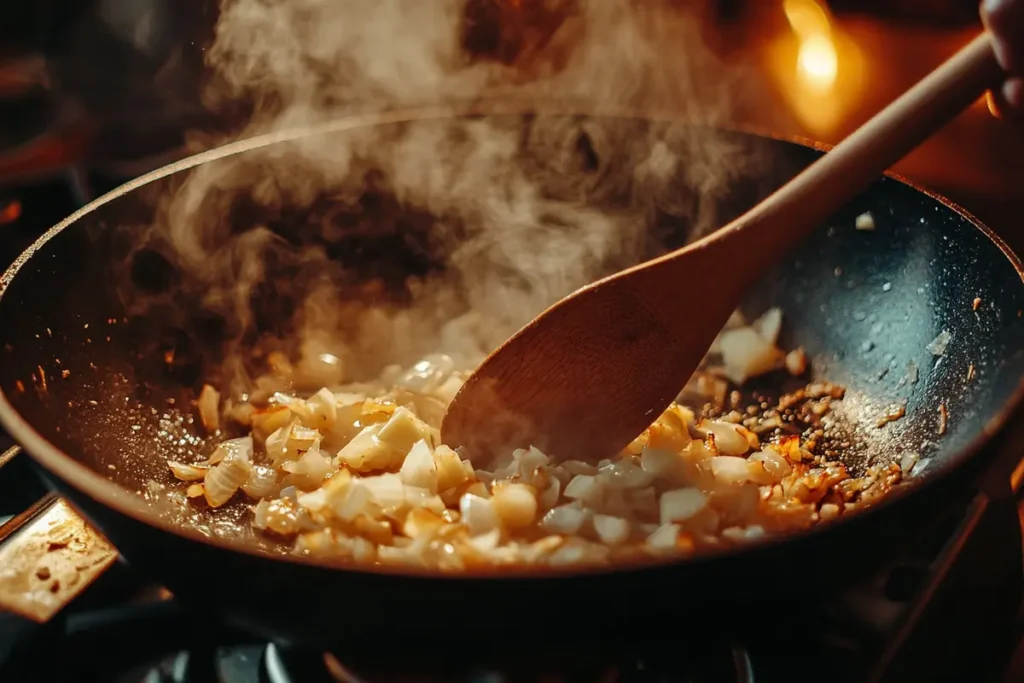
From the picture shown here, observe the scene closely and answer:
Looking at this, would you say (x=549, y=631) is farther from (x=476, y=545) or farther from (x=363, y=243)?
(x=363, y=243)

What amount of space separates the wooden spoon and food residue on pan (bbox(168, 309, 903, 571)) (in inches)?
1.7

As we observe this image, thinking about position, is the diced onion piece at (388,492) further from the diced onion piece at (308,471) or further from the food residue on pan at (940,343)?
the food residue on pan at (940,343)

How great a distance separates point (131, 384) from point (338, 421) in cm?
29

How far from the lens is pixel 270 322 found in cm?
136

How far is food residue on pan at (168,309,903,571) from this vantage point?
865 millimetres

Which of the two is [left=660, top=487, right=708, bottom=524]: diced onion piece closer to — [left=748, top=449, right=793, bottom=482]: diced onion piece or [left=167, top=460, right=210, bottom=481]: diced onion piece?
[left=748, top=449, right=793, bottom=482]: diced onion piece

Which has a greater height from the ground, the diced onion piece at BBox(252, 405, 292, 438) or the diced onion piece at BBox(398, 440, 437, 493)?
the diced onion piece at BBox(252, 405, 292, 438)

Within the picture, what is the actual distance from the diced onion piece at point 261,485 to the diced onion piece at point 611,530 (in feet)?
1.42

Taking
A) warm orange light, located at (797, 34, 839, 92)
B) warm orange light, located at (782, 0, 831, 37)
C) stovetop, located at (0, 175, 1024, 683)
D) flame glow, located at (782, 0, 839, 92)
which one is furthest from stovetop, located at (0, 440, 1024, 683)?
warm orange light, located at (782, 0, 831, 37)

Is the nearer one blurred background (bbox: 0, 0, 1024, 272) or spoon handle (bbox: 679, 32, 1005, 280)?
spoon handle (bbox: 679, 32, 1005, 280)

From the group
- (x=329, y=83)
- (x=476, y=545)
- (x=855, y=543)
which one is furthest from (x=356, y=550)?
A: (x=329, y=83)

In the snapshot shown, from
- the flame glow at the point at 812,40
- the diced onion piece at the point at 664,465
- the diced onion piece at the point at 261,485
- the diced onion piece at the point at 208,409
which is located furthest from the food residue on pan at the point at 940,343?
the flame glow at the point at 812,40

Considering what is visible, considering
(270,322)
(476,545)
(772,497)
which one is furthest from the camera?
(270,322)

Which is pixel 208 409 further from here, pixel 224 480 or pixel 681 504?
pixel 681 504
